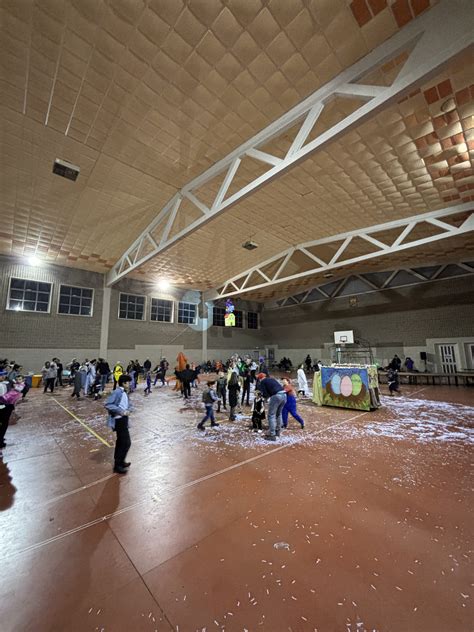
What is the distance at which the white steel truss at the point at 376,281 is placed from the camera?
15738 millimetres

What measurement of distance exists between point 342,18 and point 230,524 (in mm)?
6908

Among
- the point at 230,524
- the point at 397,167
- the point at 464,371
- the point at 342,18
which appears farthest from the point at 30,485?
the point at 464,371

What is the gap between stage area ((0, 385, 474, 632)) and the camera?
1729 mm

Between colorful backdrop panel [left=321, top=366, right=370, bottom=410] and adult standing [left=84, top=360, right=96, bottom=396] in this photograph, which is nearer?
colorful backdrop panel [left=321, top=366, right=370, bottom=410]

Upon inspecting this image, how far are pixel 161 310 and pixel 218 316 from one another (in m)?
5.27

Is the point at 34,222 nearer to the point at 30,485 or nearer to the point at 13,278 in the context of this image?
the point at 13,278

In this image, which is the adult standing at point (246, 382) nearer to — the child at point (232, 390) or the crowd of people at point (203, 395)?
the crowd of people at point (203, 395)

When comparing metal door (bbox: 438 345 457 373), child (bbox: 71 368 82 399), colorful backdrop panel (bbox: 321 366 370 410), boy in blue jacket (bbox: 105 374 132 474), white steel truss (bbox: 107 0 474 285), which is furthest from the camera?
metal door (bbox: 438 345 457 373)

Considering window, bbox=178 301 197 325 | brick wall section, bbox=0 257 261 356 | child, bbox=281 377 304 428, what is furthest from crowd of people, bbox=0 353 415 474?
window, bbox=178 301 197 325

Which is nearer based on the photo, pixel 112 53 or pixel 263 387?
pixel 112 53

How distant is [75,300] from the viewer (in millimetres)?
14328

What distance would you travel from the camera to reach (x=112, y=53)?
426cm

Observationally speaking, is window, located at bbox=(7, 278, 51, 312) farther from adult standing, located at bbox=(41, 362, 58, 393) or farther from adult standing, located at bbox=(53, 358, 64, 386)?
adult standing, located at bbox=(41, 362, 58, 393)

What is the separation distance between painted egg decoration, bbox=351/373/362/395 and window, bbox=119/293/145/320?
529 inches
